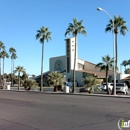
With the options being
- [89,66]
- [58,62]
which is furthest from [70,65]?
[89,66]

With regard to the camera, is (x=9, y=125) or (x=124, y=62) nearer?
(x=9, y=125)

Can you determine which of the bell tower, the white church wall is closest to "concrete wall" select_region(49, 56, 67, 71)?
the white church wall

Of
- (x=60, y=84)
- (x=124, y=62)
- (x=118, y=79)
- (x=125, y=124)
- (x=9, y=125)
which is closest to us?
(x=125, y=124)

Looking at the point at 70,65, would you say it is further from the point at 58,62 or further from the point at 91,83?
the point at 91,83

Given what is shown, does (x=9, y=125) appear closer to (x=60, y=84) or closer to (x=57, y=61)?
(x=60, y=84)

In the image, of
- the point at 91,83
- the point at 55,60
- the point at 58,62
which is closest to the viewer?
the point at 91,83

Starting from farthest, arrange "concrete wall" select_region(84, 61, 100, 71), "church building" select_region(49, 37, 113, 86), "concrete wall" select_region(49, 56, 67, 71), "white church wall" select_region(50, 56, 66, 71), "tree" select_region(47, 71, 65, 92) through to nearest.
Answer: "concrete wall" select_region(84, 61, 100, 71) → "white church wall" select_region(50, 56, 66, 71) → "concrete wall" select_region(49, 56, 67, 71) → "church building" select_region(49, 37, 113, 86) → "tree" select_region(47, 71, 65, 92)

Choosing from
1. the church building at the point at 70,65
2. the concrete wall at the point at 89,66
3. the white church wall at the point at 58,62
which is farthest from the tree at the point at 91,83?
the concrete wall at the point at 89,66

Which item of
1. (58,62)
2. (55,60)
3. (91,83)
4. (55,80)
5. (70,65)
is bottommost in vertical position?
(91,83)

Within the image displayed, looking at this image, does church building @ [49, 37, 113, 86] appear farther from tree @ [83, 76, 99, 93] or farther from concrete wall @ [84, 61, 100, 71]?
tree @ [83, 76, 99, 93]

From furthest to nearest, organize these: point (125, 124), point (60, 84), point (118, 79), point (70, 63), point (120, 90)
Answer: point (70, 63) < point (118, 79) < point (60, 84) < point (120, 90) < point (125, 124)

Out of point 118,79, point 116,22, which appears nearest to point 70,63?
point 118,79

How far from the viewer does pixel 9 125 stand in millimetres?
9430

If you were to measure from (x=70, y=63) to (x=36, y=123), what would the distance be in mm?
74774
